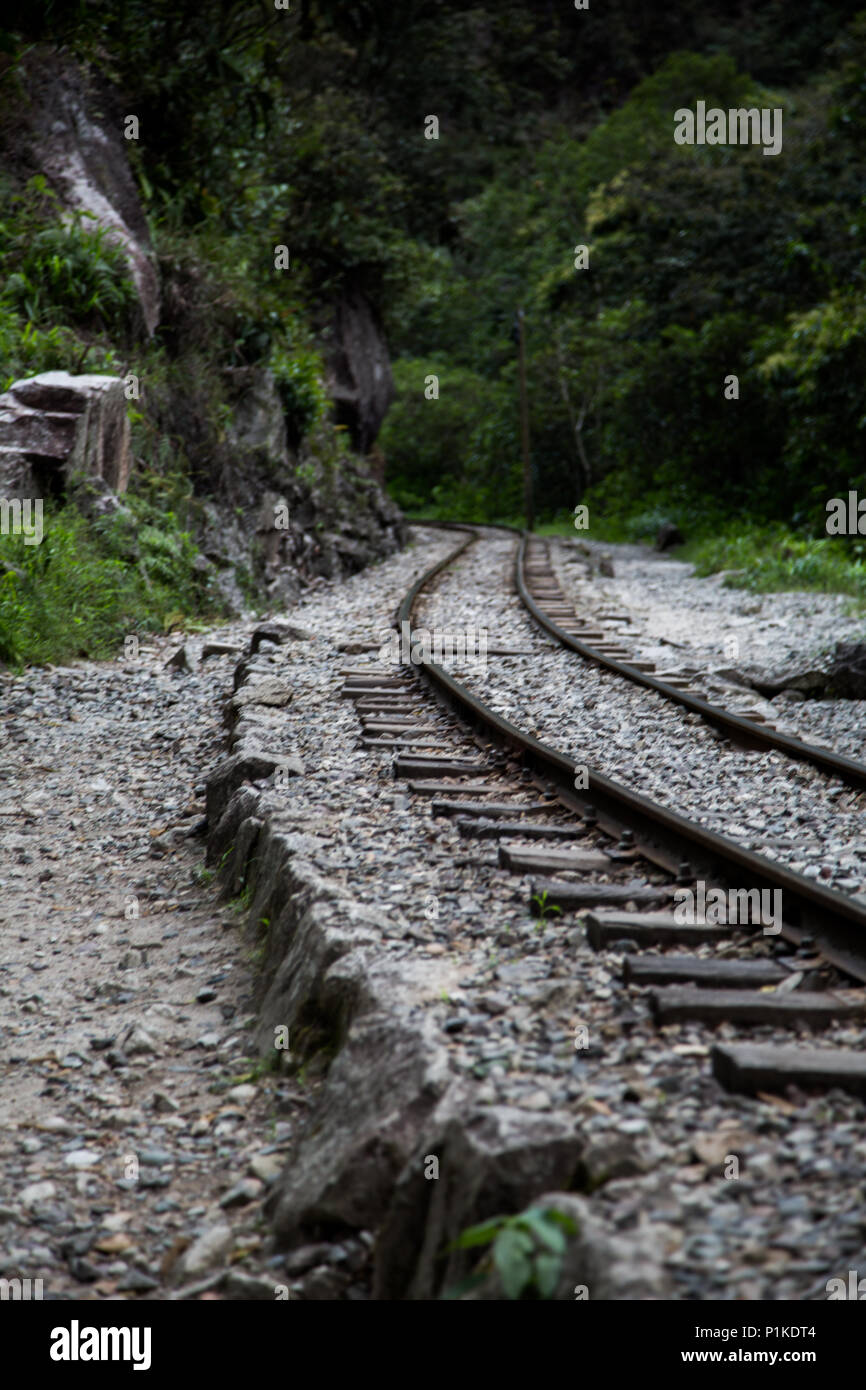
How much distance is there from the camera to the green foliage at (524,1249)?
1.93m

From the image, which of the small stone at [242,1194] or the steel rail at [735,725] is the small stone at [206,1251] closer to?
the small stone at [242,1194]

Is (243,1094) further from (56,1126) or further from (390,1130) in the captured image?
(390,1130)

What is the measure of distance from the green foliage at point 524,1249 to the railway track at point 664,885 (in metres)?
0.67

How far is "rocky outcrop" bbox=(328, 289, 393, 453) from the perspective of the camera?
22.7 m

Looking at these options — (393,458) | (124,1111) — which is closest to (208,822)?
(124,1111)

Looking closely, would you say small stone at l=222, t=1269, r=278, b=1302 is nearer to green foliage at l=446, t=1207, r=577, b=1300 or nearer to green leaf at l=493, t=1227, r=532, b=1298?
green foliage at l=446, t=1207, r=577, b=1300

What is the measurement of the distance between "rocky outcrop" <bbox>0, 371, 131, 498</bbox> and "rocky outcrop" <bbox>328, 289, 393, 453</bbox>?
39.4 ft

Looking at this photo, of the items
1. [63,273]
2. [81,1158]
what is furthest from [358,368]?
[81,1158]

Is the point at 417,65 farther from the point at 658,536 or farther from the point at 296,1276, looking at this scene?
the point at 296,1276

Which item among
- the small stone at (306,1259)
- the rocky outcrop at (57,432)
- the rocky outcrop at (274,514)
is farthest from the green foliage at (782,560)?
the small stone at (306,1259)

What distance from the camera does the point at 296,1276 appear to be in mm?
2547

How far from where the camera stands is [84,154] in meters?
12.6

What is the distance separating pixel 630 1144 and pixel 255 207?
1632 centimetres

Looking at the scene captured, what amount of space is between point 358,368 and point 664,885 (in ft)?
68.8
